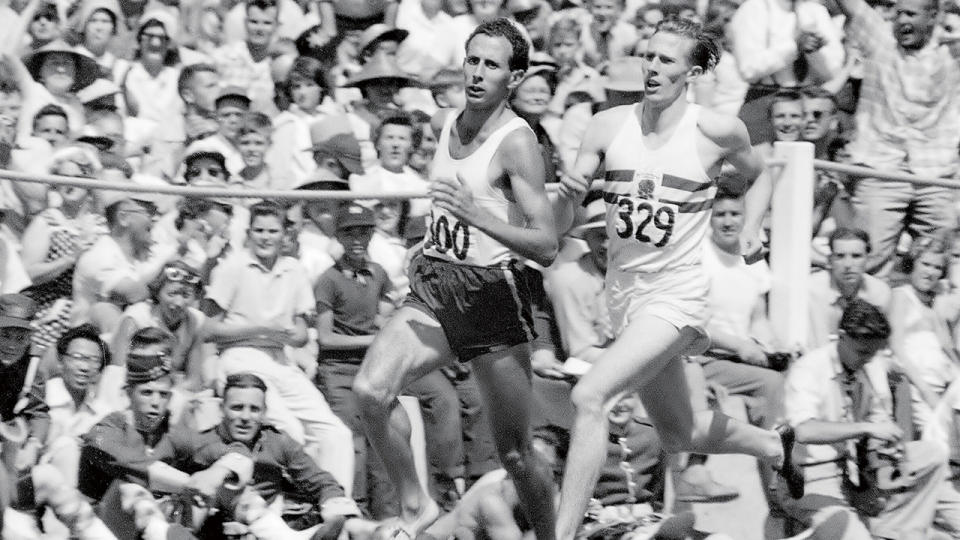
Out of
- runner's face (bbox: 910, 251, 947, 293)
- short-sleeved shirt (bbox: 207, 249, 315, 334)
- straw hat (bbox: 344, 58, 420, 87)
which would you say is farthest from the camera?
straw hat (bbox: 344, 58, 420, 87)

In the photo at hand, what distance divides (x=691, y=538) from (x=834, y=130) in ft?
12.2

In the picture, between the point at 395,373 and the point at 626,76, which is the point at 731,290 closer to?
the point at 626,76

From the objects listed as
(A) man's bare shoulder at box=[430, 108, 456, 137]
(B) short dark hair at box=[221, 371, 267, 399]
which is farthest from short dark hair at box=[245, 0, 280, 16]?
(B) short dark hair at box=[221, 371, 267, 399]

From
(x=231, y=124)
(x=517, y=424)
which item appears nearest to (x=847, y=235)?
(x=517, y=424)

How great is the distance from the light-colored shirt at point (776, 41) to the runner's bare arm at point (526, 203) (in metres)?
4.43

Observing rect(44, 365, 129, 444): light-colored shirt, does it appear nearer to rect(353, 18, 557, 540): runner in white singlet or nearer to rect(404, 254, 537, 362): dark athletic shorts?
rect(353, 18, 557, 540): runner in white singlet

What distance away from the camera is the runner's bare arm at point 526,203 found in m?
6.85

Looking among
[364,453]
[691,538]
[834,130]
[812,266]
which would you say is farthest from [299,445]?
[834,130]

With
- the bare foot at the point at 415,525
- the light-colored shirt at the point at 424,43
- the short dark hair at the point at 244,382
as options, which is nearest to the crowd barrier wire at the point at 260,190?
the short dark hair at the point at 244,382

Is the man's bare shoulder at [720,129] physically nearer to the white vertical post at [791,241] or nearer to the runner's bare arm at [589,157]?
the runner's bare arm at [589,157]

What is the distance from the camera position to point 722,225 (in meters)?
8.82

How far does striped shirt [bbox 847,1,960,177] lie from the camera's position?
10.9 m

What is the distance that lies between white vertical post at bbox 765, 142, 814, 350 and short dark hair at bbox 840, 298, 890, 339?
438mm

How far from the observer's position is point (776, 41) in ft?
37.2
